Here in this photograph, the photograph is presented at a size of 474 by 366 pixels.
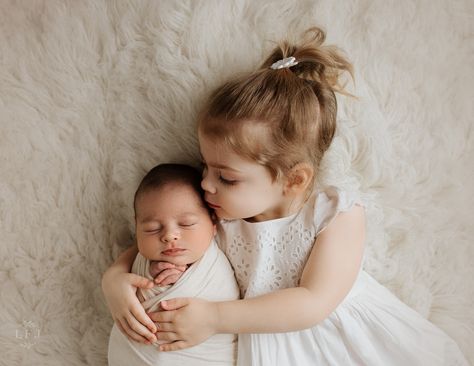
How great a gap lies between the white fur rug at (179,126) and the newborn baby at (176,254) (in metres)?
0.11

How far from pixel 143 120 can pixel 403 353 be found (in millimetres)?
740

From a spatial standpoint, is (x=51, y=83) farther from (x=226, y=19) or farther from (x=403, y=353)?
(x=403, y=353)

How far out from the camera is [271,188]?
118 cm

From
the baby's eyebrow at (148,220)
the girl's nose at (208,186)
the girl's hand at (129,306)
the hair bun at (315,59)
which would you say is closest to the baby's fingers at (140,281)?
the girl's hand at (129,306)

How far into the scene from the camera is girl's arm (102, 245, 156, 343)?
1.16m

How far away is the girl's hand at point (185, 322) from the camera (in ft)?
3.74

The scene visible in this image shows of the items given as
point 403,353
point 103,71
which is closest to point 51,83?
point 103,71

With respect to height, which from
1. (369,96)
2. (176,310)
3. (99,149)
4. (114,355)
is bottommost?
(114,355)

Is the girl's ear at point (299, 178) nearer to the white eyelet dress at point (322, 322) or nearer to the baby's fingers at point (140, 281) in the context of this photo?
the white eyelet dress at point (322, 322)

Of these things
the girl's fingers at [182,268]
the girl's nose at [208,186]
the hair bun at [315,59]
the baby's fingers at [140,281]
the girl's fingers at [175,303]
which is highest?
the hair bun at [315,59]

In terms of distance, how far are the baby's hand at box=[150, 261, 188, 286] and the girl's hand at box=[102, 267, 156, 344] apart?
21 millimetres

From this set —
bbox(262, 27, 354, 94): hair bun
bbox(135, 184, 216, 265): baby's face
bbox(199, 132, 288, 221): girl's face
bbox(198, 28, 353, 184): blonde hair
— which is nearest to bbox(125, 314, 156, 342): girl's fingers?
bbox(135, 184, 216, 265): baby's face

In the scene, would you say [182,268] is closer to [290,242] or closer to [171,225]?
[171,225]

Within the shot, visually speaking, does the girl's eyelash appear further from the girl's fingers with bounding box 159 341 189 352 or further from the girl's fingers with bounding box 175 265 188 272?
the girl's fingers with bounding box 159 341 189 352
